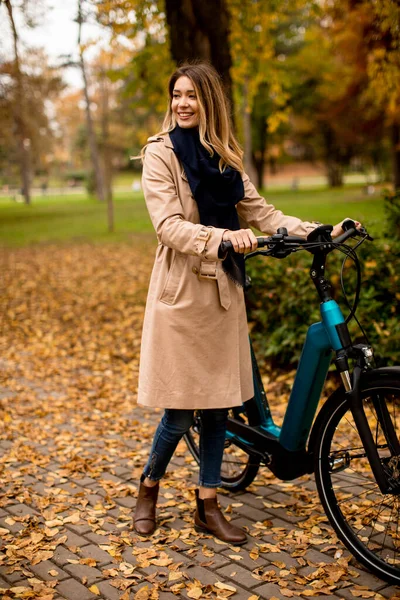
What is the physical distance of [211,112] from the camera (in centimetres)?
324

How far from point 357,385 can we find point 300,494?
1.33 m

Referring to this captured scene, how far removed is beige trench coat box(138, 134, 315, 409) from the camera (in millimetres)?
3242

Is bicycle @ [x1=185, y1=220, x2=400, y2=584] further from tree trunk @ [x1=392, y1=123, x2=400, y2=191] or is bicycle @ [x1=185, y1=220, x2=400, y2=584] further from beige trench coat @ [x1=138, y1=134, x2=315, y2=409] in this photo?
tree trunk @ [x1=392, y1=123, x2=400, y2=191]

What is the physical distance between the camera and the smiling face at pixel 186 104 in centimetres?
324

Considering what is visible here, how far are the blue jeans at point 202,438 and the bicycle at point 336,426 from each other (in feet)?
0.78

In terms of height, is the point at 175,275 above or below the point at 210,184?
below

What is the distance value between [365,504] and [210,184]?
75.3 inches

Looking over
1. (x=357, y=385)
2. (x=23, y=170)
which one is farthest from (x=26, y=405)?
(x=23, y=170)

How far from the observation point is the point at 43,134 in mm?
36750

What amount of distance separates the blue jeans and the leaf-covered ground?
1.09ft

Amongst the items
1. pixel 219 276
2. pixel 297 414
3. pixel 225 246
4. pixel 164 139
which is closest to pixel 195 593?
pixel 297 414

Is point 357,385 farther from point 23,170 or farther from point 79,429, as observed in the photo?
point 23,170

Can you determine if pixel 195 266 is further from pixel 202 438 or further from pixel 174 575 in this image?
pixel 174 575

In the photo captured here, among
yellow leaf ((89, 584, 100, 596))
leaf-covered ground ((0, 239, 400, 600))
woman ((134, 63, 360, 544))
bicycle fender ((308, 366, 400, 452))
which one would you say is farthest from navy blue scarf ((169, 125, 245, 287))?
yellow leaf ((89, 584, 100, 596))
